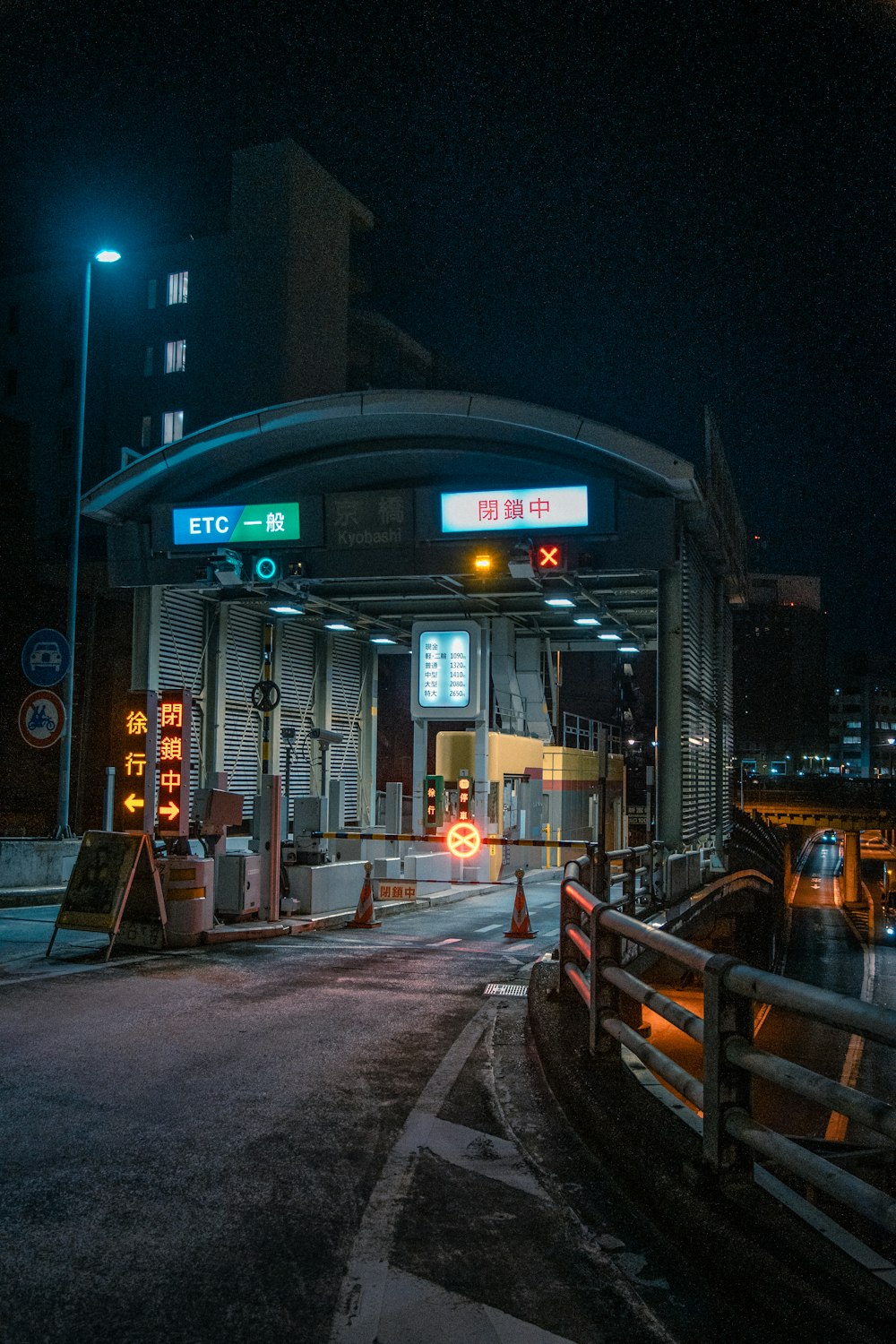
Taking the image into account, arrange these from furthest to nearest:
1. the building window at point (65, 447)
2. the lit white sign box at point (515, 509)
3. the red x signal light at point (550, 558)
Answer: the building window at point (65, 447) < the lit white sign box at point (515, 509) < the red x signal light at point (550, 558)

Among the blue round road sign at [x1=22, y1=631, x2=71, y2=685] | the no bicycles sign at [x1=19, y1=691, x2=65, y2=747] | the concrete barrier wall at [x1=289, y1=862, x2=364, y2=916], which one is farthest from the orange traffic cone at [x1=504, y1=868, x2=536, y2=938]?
the blue round road sign at [x1=22, y1=631, x2=71, y2=685]

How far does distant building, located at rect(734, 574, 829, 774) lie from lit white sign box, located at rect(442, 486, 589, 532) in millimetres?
117110

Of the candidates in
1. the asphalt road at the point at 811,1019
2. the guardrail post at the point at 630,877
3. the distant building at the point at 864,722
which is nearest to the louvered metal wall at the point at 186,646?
the guardrail post at the point at 630,877

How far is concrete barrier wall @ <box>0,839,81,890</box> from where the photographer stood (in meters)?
18.1

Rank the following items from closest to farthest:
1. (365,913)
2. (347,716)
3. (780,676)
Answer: (365,913) → (347,716) → (780,676)

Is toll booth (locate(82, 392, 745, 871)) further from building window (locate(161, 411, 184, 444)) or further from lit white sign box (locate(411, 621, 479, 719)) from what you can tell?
building window (locate(161, 411, 184, 444))

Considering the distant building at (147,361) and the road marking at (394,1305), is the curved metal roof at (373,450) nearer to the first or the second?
the distant building at (147,361)

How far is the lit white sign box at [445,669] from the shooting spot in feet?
74.9

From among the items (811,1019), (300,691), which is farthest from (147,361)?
(811,1019)

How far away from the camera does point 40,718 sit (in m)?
15.4

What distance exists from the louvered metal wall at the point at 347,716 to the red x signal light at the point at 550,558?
33.0ft

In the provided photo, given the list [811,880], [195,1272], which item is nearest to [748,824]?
[195,1272]

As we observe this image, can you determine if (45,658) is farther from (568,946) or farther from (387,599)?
(568,946)

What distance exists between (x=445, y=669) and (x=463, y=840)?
15.1 feet
